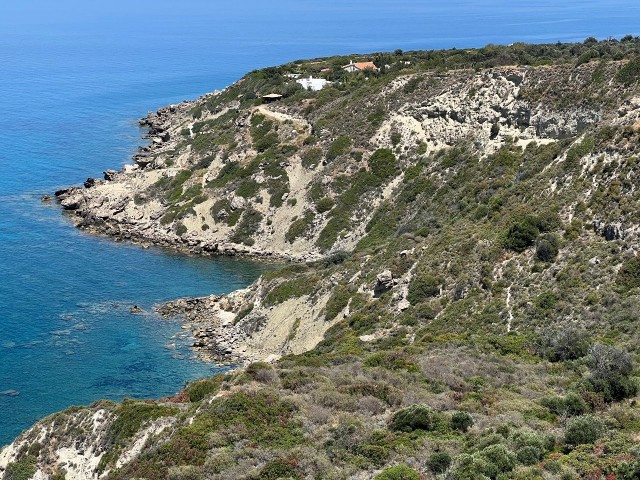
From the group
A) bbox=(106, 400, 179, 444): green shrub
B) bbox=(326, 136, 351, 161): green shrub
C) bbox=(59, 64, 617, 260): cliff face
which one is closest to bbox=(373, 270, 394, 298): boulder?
bbox=(106, 400, 179, 444): green shrub

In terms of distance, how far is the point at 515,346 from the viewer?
31.7 metres

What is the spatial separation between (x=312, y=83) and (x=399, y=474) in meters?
87.3

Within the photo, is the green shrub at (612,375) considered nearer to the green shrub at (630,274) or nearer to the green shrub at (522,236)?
the green shrub at (630,274)

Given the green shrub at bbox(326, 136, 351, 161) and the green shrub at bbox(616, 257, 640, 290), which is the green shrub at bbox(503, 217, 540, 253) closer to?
the green shrub at bbox(616, 257, 640, 290)

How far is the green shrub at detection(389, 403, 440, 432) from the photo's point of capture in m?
22.2

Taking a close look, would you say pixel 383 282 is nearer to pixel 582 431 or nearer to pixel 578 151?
pixel 578 151

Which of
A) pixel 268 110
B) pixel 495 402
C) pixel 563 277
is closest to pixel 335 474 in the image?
pixel 495 402

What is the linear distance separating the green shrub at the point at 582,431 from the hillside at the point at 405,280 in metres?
0.05

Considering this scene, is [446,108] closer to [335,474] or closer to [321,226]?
[321,226]

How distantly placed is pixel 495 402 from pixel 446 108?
167 ft

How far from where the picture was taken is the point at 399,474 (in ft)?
61.3

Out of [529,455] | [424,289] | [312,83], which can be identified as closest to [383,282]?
[424,289]

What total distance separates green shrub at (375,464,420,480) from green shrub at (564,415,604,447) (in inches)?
171

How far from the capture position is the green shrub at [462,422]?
866 inches
